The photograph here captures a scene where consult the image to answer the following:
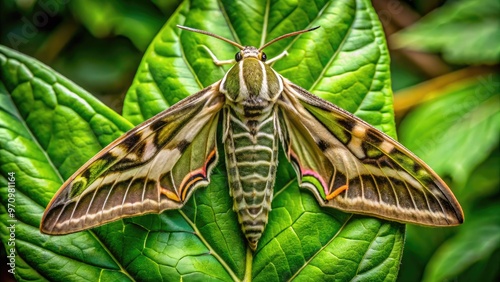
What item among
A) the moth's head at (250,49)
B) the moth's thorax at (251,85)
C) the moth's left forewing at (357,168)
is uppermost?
the moth's head at (250,49)

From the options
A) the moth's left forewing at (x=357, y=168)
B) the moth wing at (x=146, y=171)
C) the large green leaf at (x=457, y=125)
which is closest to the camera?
the moth wing at (x=146, y=171)

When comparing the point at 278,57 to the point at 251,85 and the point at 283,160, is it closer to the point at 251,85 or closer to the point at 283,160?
the point at 251,85

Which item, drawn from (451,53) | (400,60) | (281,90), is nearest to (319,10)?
(281,90)

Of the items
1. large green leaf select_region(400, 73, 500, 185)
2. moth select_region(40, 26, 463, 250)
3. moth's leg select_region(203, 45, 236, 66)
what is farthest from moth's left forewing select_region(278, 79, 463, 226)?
large green leaf select_region(400, 73, 500, 185)

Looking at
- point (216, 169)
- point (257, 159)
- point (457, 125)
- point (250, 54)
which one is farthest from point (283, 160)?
point (457, 125)

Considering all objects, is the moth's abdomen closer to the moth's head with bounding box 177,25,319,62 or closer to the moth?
the moth

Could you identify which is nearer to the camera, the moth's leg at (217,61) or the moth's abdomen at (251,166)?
the moth's abdomen at (251,166)

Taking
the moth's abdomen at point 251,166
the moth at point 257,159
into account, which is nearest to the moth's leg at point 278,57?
the moth at point 257,159

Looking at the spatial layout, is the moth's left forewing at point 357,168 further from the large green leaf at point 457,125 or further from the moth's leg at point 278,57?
the large green leaf at point 457,125

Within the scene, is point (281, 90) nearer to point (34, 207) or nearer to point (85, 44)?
point (34, 207)
